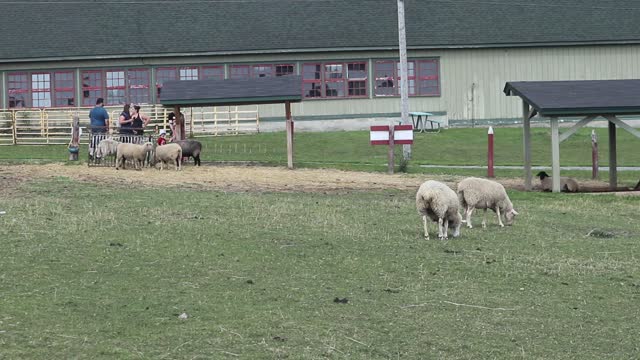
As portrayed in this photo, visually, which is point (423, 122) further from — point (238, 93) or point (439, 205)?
point (439, 205)

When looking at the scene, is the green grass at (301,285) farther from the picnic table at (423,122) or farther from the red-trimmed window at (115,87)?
the red-trimmed window at (115,87)

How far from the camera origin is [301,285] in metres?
13.0

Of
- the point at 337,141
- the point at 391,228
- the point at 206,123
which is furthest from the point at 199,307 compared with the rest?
the point at 206,123

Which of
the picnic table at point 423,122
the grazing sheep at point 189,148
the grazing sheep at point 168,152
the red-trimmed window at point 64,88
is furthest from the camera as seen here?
the red-trimmed window at point 64,88

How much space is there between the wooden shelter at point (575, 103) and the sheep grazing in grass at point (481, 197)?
8404 millimetres

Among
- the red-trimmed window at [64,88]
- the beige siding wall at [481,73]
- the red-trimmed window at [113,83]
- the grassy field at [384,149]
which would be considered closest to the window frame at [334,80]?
the beige siding wall at [481,73]

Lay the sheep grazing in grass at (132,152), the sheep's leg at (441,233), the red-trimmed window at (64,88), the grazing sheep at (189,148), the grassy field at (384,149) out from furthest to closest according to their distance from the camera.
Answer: the red-trimmed window at (64,88) < the grassy field at (384,149) < the grazing sheep at (189,148) < the sheep grazing in grass at (132,152) < the sheep's leg at (441,233)

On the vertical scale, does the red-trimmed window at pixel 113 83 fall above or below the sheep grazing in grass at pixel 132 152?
above

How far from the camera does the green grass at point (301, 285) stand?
1055 centimetres

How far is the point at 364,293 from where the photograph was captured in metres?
12.7

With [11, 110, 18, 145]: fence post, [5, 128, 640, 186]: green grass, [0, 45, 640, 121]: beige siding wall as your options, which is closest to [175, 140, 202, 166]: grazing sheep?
[5, 128, 640, 186]: green grass

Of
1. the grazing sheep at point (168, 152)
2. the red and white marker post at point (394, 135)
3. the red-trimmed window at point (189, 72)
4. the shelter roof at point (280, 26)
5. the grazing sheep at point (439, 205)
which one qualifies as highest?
the shelter roof at point (280, 26)

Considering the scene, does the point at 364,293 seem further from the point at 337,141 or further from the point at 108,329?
the point at 337,141

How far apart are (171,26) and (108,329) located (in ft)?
139
